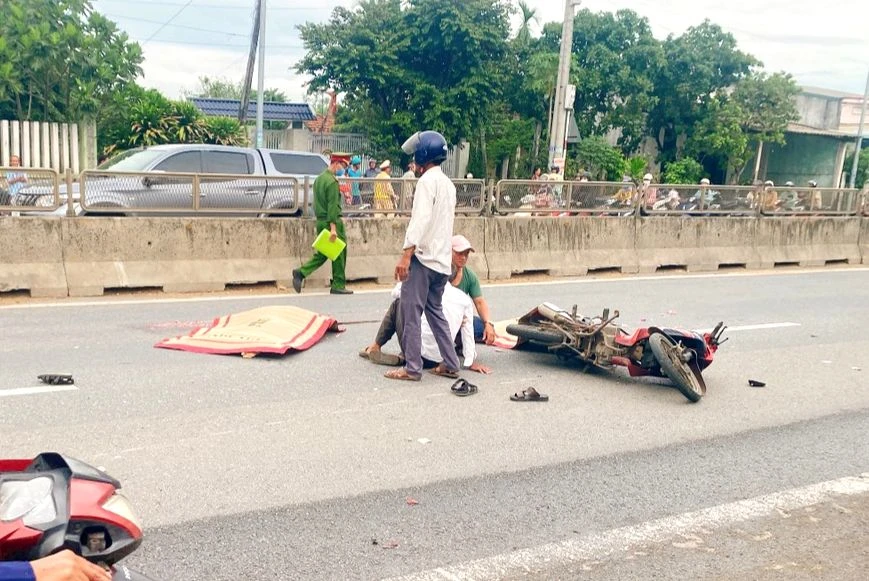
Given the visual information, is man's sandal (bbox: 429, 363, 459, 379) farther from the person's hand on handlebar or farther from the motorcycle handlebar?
the person's hand on handlebar

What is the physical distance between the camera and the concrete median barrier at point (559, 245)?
13.7m

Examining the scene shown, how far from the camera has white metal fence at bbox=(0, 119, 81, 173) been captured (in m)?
19.3

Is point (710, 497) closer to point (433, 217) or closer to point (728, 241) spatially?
point (433, 217)

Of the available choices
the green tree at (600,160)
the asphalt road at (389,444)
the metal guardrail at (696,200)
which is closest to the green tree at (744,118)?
the green tree at (600,160)

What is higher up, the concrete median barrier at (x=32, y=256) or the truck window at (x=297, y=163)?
the truck window at (x=297, y=163)

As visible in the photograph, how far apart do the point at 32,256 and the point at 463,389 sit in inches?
246

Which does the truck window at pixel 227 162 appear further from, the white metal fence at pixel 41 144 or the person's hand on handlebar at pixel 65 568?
the person's hand on handlebar at pixel 65 568

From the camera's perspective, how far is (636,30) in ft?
123

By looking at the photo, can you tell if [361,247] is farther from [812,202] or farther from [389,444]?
[812,202]

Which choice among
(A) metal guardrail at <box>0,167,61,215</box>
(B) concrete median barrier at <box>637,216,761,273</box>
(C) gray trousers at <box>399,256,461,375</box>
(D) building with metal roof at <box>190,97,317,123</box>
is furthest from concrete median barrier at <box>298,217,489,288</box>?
(D) building with metal roof at <box>190,97,317,123</box>

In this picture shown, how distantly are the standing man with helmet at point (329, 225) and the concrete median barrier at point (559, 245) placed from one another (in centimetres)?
291

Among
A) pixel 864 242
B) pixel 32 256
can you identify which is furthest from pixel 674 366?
pixel 864 242

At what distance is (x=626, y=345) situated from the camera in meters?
6.88

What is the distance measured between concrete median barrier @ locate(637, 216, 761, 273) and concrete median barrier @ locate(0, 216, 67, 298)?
9590 millimetres
